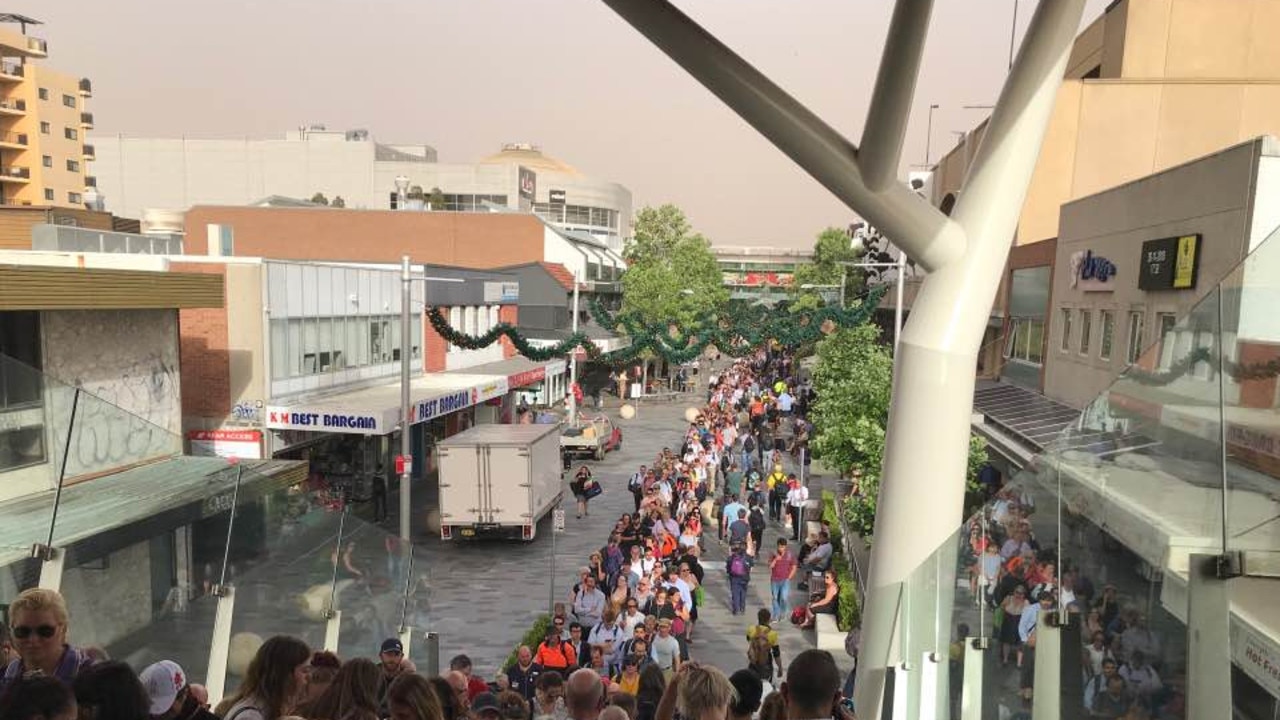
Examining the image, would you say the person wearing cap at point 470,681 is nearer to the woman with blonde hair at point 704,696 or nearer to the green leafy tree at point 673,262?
the woman with blonde hair at point 704,696

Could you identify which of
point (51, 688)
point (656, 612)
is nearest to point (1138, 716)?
point (51, 688)

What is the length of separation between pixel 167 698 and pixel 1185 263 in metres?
16.1

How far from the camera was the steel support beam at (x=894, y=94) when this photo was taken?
4422 millimetres

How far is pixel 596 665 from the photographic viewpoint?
379 inches

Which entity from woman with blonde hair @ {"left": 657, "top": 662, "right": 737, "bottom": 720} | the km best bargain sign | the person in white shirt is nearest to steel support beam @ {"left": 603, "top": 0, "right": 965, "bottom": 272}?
woman with blonde hair @ {"left": 657, "top": 662, "right": 737, "bottom": 720}

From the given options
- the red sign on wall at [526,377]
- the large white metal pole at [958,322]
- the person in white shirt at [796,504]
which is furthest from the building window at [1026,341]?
the large white metal pole at [958,322]

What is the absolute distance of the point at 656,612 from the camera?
10.9m

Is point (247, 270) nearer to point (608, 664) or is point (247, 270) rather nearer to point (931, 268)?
point (608, 664)

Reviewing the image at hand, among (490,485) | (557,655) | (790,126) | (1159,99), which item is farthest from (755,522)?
(1159,99)

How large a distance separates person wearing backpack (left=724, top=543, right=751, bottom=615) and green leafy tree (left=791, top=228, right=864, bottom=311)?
5155 cm

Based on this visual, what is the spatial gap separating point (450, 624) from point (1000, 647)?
10.6m

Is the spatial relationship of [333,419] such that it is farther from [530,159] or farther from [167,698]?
[530,159]

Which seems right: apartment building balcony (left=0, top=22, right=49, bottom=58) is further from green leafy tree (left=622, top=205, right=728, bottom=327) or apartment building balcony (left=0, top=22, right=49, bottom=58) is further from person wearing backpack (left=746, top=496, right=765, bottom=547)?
person wearing backpack (left=746, top=496, right=765, bottom=547)

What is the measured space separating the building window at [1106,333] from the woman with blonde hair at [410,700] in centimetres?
1782
